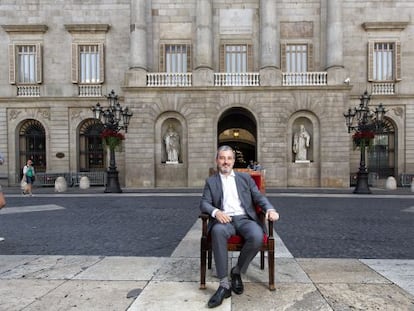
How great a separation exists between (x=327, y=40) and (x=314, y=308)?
66.5ft

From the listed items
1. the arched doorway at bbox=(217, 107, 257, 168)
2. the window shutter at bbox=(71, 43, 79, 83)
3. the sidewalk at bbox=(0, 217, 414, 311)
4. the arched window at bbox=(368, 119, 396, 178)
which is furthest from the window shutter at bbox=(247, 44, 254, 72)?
the sidewalk at bbox=(0, 217, 414, 311)

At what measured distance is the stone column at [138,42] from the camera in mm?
19031

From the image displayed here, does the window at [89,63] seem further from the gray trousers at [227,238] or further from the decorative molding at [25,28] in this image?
the gray trousers at [227,238]

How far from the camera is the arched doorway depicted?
2462cm

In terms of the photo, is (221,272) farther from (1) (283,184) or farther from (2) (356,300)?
(1) (283,184)

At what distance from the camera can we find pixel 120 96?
21359mm

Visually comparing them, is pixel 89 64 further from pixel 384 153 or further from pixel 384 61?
pixel 384 153

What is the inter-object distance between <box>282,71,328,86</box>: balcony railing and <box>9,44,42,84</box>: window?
17951 millimetres

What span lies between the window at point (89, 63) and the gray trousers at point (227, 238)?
20.7 meters

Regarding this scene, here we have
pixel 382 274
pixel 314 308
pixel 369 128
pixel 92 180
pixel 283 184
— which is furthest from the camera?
pixel 92 180

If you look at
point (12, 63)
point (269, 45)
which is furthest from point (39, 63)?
point (269, 45)

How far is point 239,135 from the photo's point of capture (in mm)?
27953

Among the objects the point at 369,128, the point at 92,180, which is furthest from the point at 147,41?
the point at 369,128

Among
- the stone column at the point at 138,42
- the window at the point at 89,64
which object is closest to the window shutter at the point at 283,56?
the stone column at the point at 138,42
